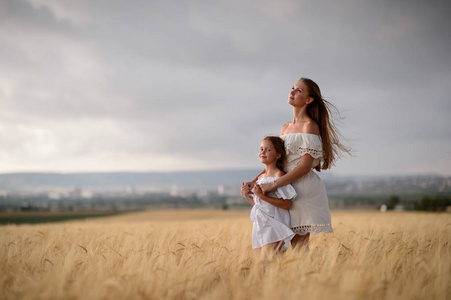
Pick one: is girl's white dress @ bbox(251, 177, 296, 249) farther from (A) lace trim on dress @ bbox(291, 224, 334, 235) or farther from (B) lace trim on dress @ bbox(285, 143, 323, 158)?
(B) lace trim on dress @ bbox(285, 143, 323, 158)

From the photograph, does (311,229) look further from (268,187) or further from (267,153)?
(267,153)

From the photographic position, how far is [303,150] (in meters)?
3.70

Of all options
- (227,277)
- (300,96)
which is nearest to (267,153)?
(300,96)

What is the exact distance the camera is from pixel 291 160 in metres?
3.85

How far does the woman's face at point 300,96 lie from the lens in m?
3.92

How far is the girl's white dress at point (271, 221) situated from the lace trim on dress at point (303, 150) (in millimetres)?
343

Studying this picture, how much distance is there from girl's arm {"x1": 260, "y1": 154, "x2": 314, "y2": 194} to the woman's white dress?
63 mm

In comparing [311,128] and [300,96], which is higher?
[300,96]

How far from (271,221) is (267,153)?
26.6 inches

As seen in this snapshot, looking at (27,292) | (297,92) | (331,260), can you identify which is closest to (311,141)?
(297,92)

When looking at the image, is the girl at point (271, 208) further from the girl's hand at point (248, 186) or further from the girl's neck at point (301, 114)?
the girl's neck at point (301, 114)

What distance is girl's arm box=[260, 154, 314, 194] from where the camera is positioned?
3627 mm

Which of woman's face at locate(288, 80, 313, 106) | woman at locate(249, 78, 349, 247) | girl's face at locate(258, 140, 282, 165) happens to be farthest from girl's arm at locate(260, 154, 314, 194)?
woman's face at locate(288, 80, 313, 106)

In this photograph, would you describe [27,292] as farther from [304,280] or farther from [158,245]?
[158,245]
